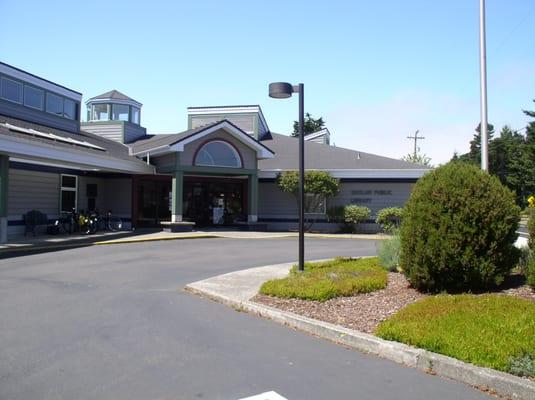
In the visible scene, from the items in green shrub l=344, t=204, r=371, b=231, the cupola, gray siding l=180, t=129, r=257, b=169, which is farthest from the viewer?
the cupola

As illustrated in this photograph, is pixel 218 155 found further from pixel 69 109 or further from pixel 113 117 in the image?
pixel 113 117

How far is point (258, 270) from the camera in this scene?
39.1ft

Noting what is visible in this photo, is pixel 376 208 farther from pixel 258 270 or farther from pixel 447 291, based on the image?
pixel 447 291

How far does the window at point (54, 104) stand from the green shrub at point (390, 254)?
18.7m

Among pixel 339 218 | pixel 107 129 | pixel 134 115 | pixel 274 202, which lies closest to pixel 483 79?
pixel 339 218

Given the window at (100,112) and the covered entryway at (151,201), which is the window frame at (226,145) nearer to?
the covered entryway at (151,201)

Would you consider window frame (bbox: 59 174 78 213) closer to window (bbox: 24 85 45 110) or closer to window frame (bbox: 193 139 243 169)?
window (bbox: 24 85 45 110)

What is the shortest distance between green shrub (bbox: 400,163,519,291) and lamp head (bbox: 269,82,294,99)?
139 inches

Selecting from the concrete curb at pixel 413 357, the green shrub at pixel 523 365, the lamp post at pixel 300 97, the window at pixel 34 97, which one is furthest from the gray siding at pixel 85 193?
the green shrub at pixel 523 365

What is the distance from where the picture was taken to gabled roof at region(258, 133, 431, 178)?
26.4m

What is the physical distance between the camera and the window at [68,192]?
914 inches

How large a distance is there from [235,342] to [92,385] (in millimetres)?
1940

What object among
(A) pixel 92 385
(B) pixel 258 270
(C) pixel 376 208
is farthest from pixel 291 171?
(A) pixel 92 385

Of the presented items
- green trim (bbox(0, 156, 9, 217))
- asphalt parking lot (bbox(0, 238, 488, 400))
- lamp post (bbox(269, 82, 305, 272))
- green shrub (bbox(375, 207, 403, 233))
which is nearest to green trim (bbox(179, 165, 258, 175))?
green shrub (bbox(375, 207, 403, 233))
